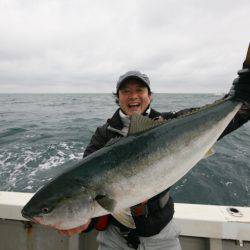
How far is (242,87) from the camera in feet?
10.1

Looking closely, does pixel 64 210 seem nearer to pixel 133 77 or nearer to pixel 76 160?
pixel 133 77

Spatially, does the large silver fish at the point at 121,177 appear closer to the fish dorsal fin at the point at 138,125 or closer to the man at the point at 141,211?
the fish dorsal fin at the point at 138,125

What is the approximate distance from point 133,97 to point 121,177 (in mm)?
1351

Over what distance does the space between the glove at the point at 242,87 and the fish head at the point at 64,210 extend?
1830 mm

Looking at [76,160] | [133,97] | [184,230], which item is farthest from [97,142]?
[76,160]

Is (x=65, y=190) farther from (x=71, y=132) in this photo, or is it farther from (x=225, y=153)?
(x=71, y=132)

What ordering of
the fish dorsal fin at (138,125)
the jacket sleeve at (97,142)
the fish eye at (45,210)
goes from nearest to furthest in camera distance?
1. the fish eye at (45,210)
2. the fish dorsal fin at (138,125)
3. the jacket sleeve at (97,142)

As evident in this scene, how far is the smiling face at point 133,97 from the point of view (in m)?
3.51

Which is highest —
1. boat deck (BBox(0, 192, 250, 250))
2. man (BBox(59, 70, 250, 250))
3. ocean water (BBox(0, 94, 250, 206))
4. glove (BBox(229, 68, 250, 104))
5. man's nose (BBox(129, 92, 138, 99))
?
glove (BBox(229, 68, 250, 104))

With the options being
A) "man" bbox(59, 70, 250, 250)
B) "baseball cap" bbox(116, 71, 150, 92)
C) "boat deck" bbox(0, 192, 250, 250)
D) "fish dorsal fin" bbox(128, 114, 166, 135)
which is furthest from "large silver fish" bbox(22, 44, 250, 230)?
"boat deck" bbox(0, 192, 250, 250)

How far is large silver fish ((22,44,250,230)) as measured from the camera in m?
2.40

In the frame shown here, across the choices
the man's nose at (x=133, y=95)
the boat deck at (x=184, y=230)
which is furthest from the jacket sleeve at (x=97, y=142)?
the boat deck at (x=184, y=230)

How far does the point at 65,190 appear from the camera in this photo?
2484 millimetres

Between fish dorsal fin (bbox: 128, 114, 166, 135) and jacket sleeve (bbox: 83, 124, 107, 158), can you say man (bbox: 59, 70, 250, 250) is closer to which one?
jacket sleeve (bbox: 83, 124, 107, 158)
